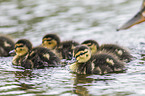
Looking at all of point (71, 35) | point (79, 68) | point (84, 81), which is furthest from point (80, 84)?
point (71, 35)

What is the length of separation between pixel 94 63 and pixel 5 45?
1862 mm

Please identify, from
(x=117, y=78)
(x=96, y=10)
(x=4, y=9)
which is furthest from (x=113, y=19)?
(x=117, y=78)

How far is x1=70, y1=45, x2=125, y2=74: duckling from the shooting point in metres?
5.00

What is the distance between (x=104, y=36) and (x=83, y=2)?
6.44ft

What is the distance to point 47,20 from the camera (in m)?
7.57

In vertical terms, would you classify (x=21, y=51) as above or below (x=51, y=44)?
below

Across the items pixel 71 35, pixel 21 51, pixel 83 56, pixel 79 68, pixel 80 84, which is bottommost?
pixel 80 84

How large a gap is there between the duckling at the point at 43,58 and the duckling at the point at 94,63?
353 mm

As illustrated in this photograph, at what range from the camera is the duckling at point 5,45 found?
621cm

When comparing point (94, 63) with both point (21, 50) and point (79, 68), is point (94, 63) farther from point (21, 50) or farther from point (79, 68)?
point (21, 50)

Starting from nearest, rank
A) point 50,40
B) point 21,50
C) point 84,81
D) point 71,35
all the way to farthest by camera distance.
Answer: point 84,81
point 21,50
point 50,40
point 71,35

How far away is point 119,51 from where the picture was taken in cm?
561

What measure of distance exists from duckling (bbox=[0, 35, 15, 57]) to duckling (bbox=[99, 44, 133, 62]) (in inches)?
61.8

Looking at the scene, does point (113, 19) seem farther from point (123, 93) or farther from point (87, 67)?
point (123, 93)
